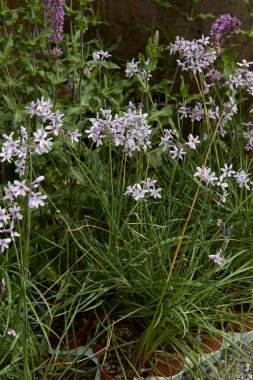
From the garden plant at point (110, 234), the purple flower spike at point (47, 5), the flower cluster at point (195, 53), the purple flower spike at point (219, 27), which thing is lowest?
the garden plant at point (110, 234)

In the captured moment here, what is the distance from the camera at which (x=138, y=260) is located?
304 cm

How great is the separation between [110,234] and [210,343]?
0.62 metres

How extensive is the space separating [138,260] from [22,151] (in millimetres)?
747

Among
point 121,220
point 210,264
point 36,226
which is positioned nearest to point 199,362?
point 210,264

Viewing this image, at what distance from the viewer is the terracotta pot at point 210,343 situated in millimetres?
2996

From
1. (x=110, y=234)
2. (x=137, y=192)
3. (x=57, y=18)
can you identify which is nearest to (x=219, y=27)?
(x=57, y=18)

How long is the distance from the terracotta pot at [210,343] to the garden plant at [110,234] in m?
0.02

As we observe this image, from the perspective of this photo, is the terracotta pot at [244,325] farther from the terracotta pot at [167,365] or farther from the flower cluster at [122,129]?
the flower cluster at [122,129]

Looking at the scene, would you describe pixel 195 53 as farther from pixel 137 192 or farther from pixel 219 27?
pixel 137 192

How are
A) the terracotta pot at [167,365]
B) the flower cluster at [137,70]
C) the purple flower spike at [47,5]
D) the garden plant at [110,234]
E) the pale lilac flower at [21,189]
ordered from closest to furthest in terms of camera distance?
the pale lilac flower at [21,189] → the garden plant at [110,234] → the terracotta pot at [167,365] → the purple flower spike at [47,5] → the flower cluster at [137,70]

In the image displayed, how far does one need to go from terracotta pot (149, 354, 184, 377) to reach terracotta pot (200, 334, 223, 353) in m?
0.12

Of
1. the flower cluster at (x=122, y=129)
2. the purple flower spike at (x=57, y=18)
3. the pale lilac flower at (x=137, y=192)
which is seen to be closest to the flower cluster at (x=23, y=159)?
the flower cluster at (x=122, y=129)

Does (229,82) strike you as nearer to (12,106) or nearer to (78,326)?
(12,106)

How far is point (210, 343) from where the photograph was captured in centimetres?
308
